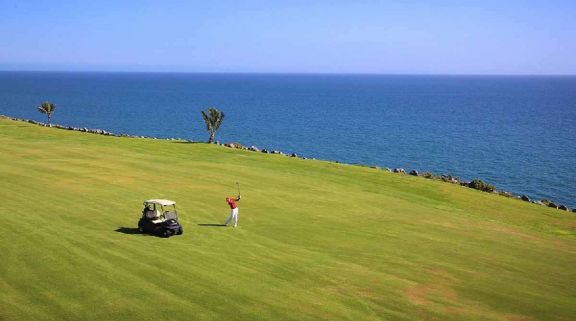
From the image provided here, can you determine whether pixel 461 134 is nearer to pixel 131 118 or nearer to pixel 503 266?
pixel 131 118

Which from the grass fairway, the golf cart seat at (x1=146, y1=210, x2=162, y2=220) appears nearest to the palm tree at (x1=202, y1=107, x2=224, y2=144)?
the grass fairway

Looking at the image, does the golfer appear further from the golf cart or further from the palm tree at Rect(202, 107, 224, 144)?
the palm tree at Rect(202, 107, 224, 144)

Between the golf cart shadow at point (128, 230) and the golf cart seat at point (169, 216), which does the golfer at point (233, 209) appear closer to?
the golf cart seat at point (169, 216)

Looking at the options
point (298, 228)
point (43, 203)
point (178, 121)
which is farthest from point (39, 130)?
point (178, 121)

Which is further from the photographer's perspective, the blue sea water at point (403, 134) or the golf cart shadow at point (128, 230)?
the blue sea water at point (403, 134)

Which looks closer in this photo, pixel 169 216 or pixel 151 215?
pixel 151 215

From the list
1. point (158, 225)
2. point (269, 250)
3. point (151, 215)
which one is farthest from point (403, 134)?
point (158, 225)

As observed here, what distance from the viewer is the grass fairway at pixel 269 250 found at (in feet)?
63.7

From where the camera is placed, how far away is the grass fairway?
63.7 ft

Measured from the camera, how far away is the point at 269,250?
26.0 m

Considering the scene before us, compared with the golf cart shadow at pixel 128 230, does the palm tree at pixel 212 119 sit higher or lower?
higher

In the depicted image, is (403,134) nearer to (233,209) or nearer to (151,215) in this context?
(233,209)

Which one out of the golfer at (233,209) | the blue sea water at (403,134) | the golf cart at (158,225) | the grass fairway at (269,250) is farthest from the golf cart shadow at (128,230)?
the blue sea water at (403,134)

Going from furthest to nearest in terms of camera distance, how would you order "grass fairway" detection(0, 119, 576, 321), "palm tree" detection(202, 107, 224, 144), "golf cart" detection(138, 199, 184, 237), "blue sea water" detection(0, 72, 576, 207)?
"blue sea water" detection(0, 72, 576, 207) < "palm tree" detection(202, 107, 224, 144) < "golf cart" detection(138, 199, 184, 237) < "grass fairway" detection(0, 119, 576, 321)
